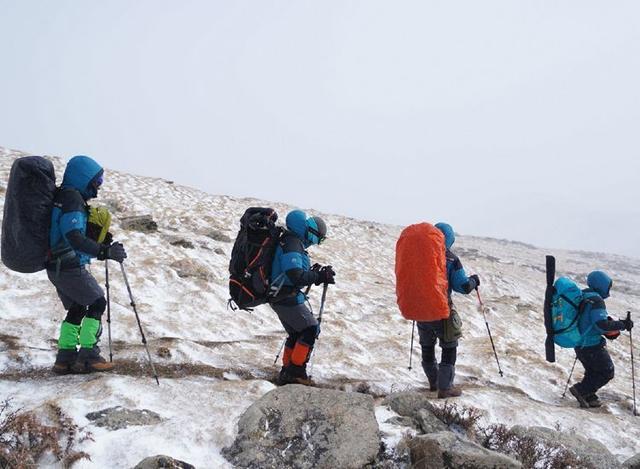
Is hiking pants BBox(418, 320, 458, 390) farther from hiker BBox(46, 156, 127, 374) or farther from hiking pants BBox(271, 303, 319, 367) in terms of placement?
hiker BBox(46, 156, 127, 374)

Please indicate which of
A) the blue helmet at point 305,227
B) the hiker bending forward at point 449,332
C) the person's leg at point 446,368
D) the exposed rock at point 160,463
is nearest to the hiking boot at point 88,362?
the exposed rock at point 160,463

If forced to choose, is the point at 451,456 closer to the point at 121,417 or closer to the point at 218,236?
the point at 121,417

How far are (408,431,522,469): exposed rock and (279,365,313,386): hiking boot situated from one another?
2.52 meters

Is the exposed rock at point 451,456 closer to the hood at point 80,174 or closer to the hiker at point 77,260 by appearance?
the hiker at point 77,260

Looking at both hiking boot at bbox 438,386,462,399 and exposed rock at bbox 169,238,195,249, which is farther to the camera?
exposed rock at bbox 169,238,195,249

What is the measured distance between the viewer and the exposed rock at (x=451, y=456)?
4762 mm

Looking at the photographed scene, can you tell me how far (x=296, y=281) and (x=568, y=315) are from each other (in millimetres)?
5947

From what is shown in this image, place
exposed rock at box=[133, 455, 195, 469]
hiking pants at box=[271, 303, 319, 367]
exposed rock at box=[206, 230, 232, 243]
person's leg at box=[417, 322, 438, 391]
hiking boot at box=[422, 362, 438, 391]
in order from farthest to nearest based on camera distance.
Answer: exposed rock at box=[206, 230, 232, 243]
hiking boot at box=[422, 362, 438, 391]
person's leg at box=[417, 322, 438, 391]
hiking pants at box=[271, 303, 319, 367]
exposed rock at box=[133, 455, 195, 469]

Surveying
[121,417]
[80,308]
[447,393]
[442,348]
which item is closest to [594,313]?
[442,348]

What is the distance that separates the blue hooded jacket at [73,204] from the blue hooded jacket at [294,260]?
259 cm

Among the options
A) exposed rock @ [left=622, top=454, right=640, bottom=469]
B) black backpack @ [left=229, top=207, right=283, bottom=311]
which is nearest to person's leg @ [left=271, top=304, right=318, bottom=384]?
black backpack @ [left=229, top=207, right=283, bottom=311]

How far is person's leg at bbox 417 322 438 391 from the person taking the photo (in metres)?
8.19

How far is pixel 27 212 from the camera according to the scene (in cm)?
582

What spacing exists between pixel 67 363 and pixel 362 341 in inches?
262
